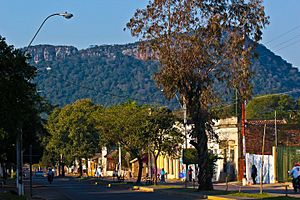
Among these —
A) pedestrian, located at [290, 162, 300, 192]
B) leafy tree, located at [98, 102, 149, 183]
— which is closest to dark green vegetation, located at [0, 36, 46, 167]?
pedestrian, located at [290, 162, 300, 192]

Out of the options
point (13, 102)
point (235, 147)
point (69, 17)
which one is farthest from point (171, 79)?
point (235, 147)

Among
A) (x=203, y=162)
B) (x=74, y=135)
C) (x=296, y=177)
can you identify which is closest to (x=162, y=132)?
(x=203, y=162)

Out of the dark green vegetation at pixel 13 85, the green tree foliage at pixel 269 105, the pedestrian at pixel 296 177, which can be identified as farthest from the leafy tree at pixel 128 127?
the green tree foliage at pixel 269 105

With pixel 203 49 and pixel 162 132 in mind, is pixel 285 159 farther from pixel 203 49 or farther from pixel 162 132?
pixel 203 49

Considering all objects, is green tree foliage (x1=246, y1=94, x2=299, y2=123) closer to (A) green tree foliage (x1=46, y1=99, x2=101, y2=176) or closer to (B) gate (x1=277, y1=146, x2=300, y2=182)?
(A) green tree foliage (x1=46, y1=99, x2=101, y2=176)

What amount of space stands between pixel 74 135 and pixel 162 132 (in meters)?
43.4

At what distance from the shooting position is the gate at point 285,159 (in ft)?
182

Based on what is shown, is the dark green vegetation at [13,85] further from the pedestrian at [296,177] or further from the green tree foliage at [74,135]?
the green tree foliage at [74,135]

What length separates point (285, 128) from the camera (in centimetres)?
6762

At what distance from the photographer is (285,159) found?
56.2 m

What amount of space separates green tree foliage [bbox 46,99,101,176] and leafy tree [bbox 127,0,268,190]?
59547mm

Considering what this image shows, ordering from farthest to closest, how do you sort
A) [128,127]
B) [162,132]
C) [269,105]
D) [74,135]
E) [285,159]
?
[269,105], [74,135], [128,127], [162,132], [285,159]

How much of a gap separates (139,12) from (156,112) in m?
21.3

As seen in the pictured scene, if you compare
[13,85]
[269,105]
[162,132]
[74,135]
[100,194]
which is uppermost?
[269,105]
